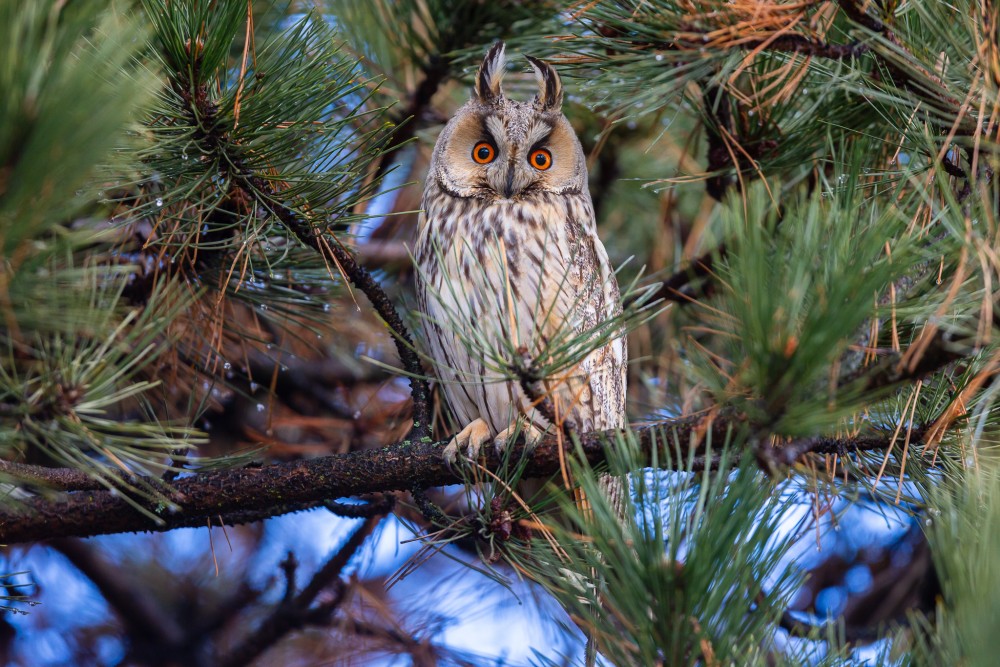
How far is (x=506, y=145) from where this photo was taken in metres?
1.93

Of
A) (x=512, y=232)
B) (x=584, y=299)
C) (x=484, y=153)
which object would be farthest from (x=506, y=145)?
(x=584, y=299)

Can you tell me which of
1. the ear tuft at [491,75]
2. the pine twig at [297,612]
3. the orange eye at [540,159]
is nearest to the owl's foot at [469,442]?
the pine twig at [297,612]

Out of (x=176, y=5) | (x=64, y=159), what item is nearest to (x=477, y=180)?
(x=176, y=5)

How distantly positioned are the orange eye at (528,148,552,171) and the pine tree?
239mm

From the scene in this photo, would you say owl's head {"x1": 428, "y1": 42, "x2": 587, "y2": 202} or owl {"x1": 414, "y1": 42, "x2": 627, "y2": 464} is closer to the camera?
owl {"x1": 414, "y1": 42, "x2": 627, "y2": 464}

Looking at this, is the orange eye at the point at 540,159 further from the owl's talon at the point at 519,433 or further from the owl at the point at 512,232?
the owl's talon at the point at 519,433

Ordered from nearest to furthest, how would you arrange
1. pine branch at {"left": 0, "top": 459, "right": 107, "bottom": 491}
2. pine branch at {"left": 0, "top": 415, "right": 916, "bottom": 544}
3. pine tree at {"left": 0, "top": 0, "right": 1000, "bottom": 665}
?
pine tree at {"left": 0, "top": 0, "right": 1000, "bottom": 665} < pine branch at {"left": 0, "top": 459, "right": 107, "bottom": 491} < pine branch at {"left": 0, "top": 415, "right": 916, "bottom": 544}

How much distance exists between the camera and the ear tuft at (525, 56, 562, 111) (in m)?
1.93

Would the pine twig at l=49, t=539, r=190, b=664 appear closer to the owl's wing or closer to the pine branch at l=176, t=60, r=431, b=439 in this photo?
the pine branch at l=176, t=60, r=431, b=439

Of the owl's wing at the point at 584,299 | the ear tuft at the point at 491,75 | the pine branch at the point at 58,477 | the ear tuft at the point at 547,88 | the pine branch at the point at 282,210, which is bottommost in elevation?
the pine branch at the point at 58,477

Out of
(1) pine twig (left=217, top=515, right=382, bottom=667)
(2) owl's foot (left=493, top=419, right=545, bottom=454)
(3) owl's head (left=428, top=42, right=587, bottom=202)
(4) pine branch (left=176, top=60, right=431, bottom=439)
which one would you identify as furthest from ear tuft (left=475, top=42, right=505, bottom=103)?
(1) pine twig (left=217, top=515, right=382, bottom=667)

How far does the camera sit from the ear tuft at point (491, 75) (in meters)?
1.87

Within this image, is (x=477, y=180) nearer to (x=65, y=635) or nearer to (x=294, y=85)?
(x=294, y=85)

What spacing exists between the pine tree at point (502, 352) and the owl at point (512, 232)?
0.47 feet
